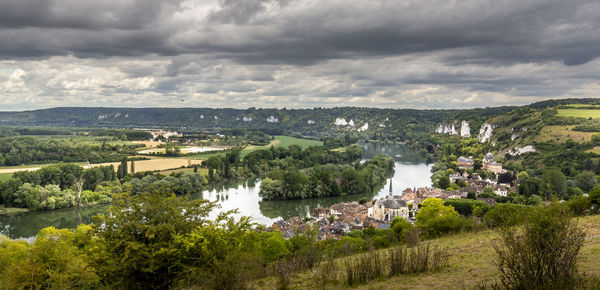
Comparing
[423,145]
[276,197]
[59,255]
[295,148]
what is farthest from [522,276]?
[423,145]

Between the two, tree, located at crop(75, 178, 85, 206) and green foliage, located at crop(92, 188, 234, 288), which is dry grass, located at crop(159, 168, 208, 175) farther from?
green foliage, located at crop(92, 188, 234, 288)

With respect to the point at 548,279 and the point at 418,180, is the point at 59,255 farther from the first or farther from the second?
the point at 418,180

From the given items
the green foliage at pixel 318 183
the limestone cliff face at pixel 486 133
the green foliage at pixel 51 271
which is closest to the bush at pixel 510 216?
the green foliage at pixel 51 271

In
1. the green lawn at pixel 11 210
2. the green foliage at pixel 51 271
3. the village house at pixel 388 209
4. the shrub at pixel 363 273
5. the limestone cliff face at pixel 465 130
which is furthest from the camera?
the limestone cliff face at pixel 465 130

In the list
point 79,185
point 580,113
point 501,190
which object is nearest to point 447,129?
point 580,113

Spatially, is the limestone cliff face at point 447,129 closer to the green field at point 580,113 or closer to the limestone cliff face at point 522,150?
the green field at point 580,113

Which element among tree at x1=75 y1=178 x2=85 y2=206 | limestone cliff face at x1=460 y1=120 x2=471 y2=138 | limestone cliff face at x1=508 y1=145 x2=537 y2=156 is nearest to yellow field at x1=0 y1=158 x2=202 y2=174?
tree at x1=75 y1=178 x2=85 y2=206
